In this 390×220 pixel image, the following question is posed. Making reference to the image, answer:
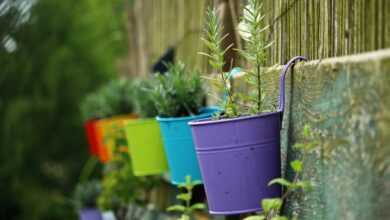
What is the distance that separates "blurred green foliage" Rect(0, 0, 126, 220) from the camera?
26.8 feet

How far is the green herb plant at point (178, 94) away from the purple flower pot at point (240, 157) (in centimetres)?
85

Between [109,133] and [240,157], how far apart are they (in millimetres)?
2707

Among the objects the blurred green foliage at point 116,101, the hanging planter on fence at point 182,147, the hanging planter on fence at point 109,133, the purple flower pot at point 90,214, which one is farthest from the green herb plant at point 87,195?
the hanging planter on fence at point 182,147

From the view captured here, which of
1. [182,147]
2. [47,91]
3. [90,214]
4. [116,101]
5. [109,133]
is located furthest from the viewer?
[47,91]

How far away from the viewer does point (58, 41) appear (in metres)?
8.80

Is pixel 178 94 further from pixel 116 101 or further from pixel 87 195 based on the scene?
pixel 87 195

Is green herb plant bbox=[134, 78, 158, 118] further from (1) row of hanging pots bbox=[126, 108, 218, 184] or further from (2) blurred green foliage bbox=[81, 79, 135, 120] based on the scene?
(2) blurred green foliage bbox=[81, 79, 135, 120]

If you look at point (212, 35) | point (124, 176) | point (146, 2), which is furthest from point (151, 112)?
point (146, 2)

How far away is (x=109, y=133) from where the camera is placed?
493 cm

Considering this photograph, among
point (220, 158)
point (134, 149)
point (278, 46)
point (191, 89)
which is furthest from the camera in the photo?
point (134, 149)

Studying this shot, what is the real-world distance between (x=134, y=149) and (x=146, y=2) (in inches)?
104

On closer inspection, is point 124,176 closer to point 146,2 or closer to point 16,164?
point 146,2

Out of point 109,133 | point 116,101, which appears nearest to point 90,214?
point 116,101

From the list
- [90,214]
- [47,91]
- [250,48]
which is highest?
[250,48]
